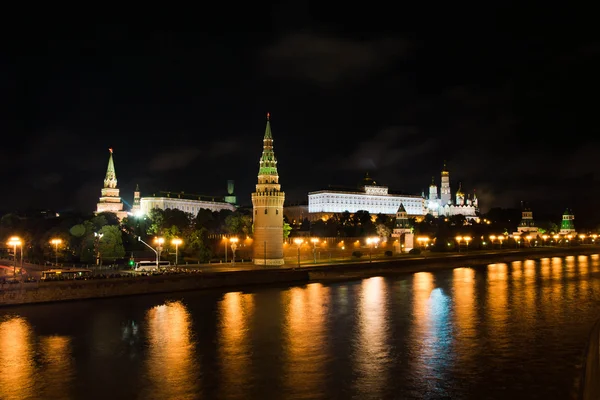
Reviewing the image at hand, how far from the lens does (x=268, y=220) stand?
62719 mm

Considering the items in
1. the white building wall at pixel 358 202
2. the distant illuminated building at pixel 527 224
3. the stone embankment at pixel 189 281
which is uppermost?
the white building wall at pixel 358 202

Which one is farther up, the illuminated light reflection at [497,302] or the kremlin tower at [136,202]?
the kremlin tower at [136,202]

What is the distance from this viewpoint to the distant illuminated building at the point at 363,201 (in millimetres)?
159125

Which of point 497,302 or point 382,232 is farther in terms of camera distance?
point 382,232

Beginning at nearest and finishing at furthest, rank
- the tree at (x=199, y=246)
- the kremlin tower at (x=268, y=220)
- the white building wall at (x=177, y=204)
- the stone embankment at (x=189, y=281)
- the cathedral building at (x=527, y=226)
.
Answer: the stone embankment at (x=189, y=281) < the kremlin tower at (x=268, y=220) < the tree at (x=199, y=246) < the cathedral building at (x=527, y=226) < the white building wall at (x=177, y=204)

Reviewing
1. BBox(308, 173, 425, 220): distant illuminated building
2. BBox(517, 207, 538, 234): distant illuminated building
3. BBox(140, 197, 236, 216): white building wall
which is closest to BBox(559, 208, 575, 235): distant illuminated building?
BBox(517, 207, 538, 234): distant illuminated building

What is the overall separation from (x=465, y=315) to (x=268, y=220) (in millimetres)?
31759

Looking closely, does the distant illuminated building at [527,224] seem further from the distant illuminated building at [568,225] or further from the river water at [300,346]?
the river water at [300,346]

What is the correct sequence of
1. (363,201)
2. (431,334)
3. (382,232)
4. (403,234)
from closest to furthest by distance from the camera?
(431,334), (403,234), (382,232), (363,201)

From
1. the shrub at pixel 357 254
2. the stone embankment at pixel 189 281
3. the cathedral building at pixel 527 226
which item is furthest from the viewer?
the cathedral building at pixel 527 226

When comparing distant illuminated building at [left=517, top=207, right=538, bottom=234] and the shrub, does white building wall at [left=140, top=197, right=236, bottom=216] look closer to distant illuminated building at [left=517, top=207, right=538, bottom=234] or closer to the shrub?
distant illuminated building at [left=517, top=207, right=538, bottom=234]

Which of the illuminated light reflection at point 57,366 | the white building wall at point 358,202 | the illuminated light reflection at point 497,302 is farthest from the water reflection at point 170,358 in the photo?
the white building wall at point 358,202

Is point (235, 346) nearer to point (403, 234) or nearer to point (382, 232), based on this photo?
point (403, 234)

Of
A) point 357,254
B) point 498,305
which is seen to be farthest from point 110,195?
point 498,305
